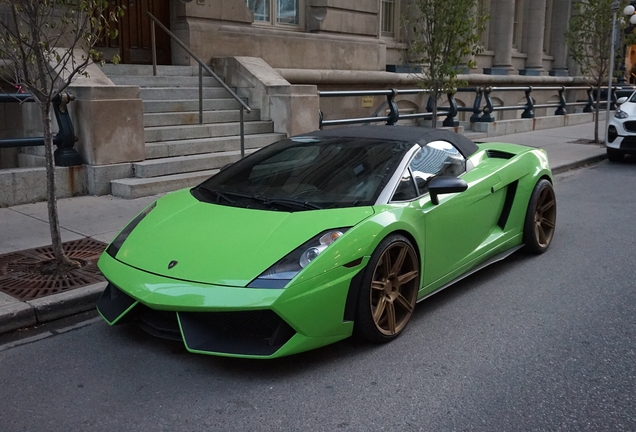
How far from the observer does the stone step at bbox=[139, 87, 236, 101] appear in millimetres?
10984

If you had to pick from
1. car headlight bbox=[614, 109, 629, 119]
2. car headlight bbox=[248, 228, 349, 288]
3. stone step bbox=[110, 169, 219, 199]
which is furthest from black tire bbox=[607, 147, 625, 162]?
car headlight bbox=[248, 228, 349, 288]

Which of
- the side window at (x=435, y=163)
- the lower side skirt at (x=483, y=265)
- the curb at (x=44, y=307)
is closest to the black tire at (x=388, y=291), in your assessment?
the lower side skirt at (x=483, y=265)

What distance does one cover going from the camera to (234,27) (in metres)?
13.3

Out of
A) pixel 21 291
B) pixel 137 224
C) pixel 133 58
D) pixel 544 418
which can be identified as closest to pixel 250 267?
pixel 137 224

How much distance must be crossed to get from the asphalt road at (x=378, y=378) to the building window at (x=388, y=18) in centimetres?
1479

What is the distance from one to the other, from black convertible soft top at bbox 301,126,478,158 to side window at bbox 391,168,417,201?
0.47 metres

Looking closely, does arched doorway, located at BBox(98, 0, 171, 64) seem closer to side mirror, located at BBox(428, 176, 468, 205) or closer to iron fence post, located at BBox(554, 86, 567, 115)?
side mirror, located at BBox(428, 176, 468, 205)

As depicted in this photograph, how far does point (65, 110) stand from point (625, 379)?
7.28 metres

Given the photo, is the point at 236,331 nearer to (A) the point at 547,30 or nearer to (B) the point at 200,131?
(B) the point at 200,131

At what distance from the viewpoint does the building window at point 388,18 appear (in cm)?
1894

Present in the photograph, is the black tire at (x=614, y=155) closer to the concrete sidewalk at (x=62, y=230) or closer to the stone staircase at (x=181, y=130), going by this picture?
the stone staircase at (x=181, y=130)

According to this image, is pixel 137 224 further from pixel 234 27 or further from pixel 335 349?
pixel 234 27

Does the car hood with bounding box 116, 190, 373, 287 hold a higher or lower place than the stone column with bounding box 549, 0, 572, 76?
lower

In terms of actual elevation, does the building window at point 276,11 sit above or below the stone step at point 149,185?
above
